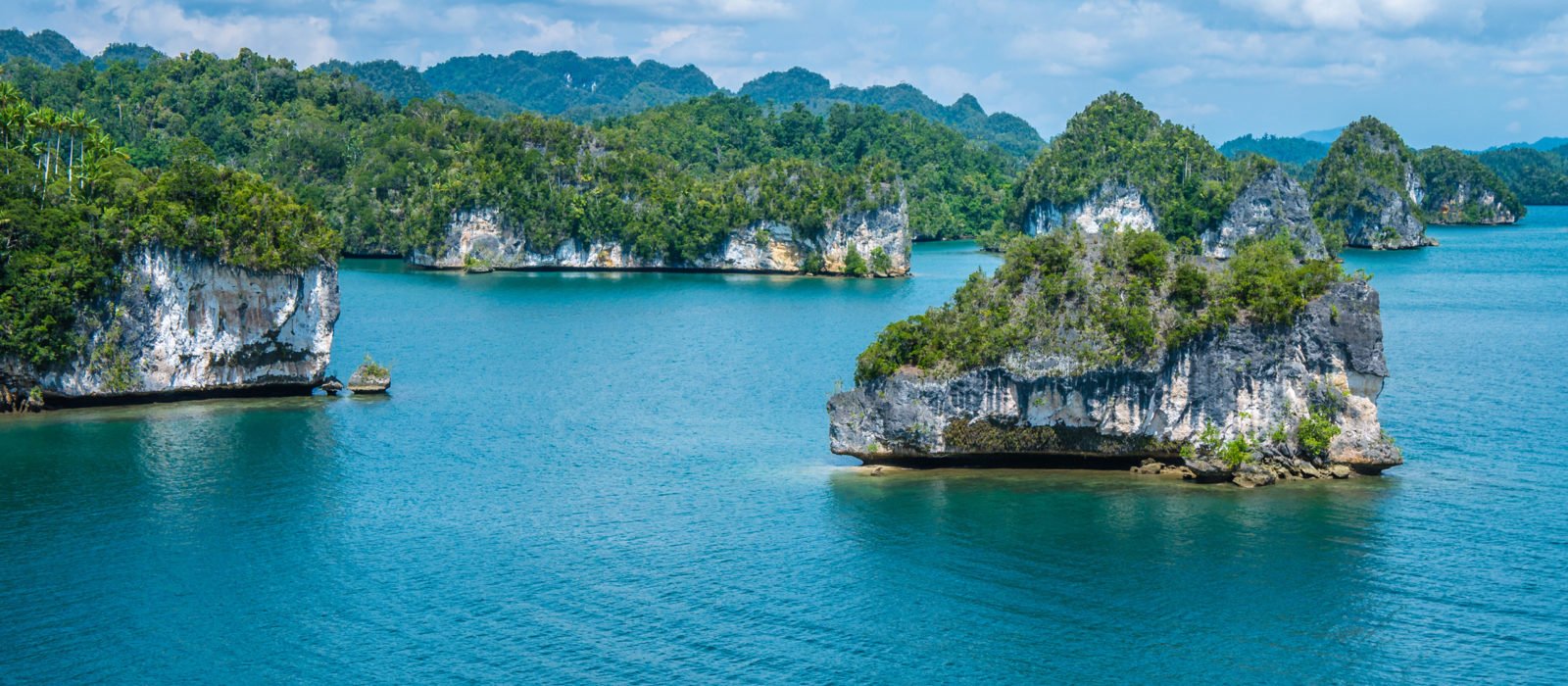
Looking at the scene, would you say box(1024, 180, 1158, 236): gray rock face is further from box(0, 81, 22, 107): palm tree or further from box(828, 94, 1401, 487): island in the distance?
box(828, 94, 1401, 487): island in the distance

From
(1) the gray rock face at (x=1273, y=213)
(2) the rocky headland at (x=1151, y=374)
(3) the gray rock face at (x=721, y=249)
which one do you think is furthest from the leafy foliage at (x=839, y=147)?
(2) the rocky headland at (x=1151, y=374)

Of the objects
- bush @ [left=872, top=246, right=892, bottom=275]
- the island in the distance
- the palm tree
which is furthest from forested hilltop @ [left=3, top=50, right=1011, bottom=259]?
the island in the distance

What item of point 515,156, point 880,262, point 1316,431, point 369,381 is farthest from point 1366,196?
point 369,381

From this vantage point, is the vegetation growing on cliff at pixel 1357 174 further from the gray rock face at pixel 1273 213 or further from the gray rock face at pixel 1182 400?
the gray rock face at pixel 1182 400

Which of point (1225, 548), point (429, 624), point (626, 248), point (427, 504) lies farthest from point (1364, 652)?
point (626, 248)

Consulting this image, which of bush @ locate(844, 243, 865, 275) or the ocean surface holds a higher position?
bush @ locate(844, 243, 865, 275)
